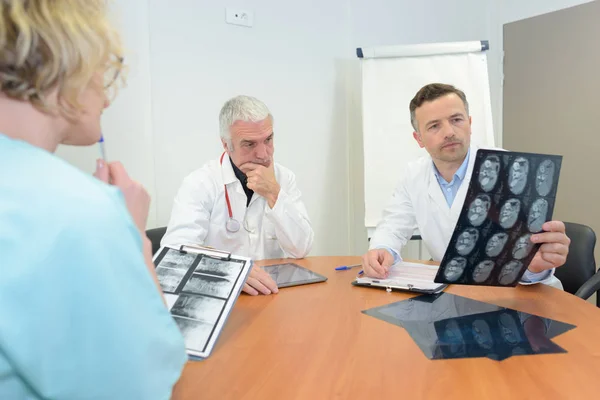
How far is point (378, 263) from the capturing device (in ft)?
5.05

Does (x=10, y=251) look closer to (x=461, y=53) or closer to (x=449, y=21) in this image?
(x=461, y=53)

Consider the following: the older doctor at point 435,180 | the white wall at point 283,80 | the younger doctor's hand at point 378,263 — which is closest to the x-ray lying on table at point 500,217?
the younger doctor's hand at point 378,263

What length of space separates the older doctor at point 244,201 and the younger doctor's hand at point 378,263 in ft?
1.37

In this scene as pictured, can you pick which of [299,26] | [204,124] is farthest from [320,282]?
[299,26]

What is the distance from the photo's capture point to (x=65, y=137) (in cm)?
65

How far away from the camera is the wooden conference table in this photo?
0.80m

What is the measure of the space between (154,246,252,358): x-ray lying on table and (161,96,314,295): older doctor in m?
0.62

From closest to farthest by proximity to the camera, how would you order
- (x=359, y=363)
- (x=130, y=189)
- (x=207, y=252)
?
(x=130, y=189)
(x=359, y=363)
(x=207, y=252)

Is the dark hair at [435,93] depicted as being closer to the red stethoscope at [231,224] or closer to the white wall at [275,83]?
the red stethoscope at [231,224]

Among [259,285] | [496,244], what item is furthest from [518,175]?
[259,285]

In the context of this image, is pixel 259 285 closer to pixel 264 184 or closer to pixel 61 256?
pixel 264 184

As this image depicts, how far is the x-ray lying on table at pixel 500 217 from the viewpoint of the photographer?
3.72 feet

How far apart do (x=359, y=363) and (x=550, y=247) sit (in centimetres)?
69

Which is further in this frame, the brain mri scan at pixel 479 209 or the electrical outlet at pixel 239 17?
the electrical outlet at pixel 239 17
